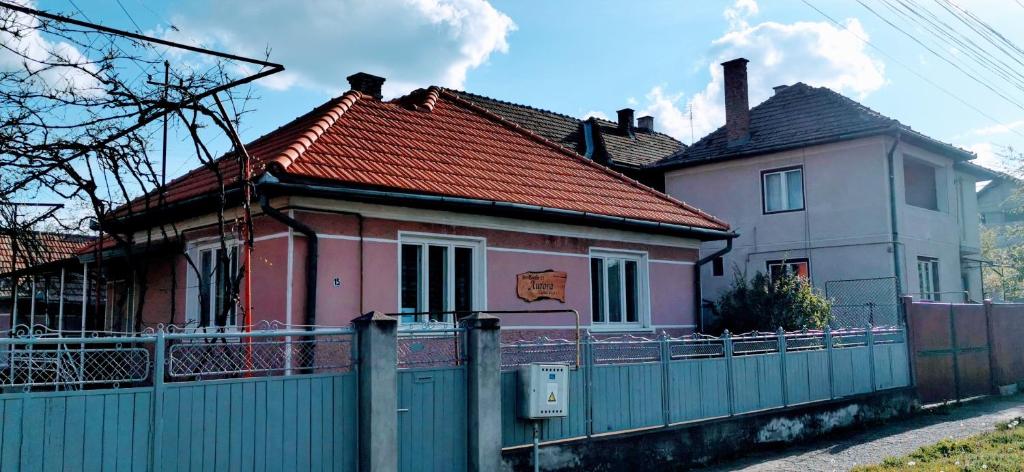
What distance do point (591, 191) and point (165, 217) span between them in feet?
22.1

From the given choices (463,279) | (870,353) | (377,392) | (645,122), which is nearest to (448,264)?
(463,279)

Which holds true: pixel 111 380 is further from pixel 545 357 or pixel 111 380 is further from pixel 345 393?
pixel 545 357

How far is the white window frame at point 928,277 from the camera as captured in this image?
68.2ft

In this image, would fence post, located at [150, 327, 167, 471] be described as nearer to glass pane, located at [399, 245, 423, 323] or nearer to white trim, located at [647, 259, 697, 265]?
glass pane, located at [399, 245, 423, 323]

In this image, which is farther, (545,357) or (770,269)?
(770,269)

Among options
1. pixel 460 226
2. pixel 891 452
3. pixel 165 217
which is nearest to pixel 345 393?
pixel 460 226

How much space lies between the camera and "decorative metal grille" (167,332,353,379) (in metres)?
6.63

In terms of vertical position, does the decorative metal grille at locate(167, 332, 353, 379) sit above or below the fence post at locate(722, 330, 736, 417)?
above

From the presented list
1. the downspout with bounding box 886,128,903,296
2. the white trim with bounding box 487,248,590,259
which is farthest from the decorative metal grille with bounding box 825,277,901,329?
the white trim with bounding box 487,248,590,259

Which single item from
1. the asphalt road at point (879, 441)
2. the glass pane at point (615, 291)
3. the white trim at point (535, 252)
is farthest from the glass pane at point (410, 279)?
the asphalt road at point (879, 441)

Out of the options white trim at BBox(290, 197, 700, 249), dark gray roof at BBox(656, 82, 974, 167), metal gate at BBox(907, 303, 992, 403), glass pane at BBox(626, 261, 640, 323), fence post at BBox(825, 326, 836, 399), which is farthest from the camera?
dark gray roof at BBox(656, 82, 974, 167)

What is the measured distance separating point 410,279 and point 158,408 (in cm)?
557

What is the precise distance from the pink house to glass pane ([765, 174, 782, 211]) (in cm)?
551

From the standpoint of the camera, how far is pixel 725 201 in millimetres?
22047
